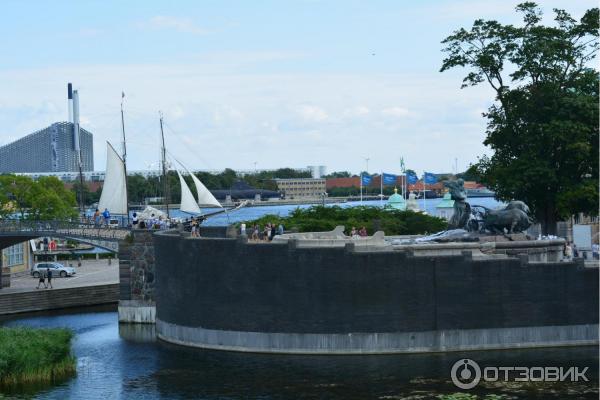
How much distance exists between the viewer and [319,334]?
189 ft

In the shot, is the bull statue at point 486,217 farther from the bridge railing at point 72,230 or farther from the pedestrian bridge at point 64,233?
the bridge railing at point 72,230

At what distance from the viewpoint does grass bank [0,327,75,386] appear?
52.9 metres

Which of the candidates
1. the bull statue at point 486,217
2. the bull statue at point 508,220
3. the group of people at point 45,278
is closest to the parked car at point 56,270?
the group of people at point 45,278

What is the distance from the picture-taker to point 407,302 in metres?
57.1

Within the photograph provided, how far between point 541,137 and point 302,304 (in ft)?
70.9

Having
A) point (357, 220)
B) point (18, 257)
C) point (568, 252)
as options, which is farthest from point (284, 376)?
point (18, 257)

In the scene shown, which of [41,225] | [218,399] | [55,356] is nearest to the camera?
[218,399]

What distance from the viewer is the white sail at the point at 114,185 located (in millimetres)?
101500

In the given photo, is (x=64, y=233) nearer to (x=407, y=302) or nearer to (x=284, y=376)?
(x=407, y=302)

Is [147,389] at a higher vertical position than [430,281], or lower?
lower

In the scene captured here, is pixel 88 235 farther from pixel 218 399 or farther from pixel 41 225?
pixel 218 399

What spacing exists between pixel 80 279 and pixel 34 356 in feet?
130

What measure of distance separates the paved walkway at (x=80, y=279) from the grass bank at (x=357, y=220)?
475 inches

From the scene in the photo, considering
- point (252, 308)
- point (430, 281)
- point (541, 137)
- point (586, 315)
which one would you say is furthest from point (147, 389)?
point (541, 137)
